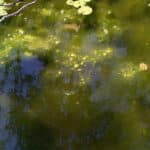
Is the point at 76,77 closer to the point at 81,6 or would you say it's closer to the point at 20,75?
the point at 20,75

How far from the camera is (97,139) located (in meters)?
2.37

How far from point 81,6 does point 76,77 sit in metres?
0.94

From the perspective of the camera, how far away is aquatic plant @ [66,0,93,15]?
3426 mm

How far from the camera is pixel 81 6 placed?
348 cm

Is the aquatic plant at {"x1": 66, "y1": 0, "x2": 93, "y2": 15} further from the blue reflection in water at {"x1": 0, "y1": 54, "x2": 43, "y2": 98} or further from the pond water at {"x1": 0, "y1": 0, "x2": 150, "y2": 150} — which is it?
the blue reflection in water at {"x1": 0, "y1": 54, "x2": 43, "y2": 98}

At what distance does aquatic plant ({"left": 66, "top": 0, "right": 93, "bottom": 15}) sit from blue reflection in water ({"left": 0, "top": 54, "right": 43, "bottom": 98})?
72 cm

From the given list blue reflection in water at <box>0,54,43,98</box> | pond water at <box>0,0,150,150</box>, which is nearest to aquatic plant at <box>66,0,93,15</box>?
pond water at <box>0,0,150,150</box>

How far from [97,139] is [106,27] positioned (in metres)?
1.19

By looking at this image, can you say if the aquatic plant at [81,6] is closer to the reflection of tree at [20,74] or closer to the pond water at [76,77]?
the pond water at [76,77]

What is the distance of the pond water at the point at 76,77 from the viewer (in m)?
2.39

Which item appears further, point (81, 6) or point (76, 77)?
point (81, 6)

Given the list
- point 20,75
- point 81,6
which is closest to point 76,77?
point 20,75

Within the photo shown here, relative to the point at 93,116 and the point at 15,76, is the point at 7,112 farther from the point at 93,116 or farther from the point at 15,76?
the point at 93,116

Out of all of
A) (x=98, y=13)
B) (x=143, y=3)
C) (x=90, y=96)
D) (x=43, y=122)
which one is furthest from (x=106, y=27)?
(x=43, y=122)
